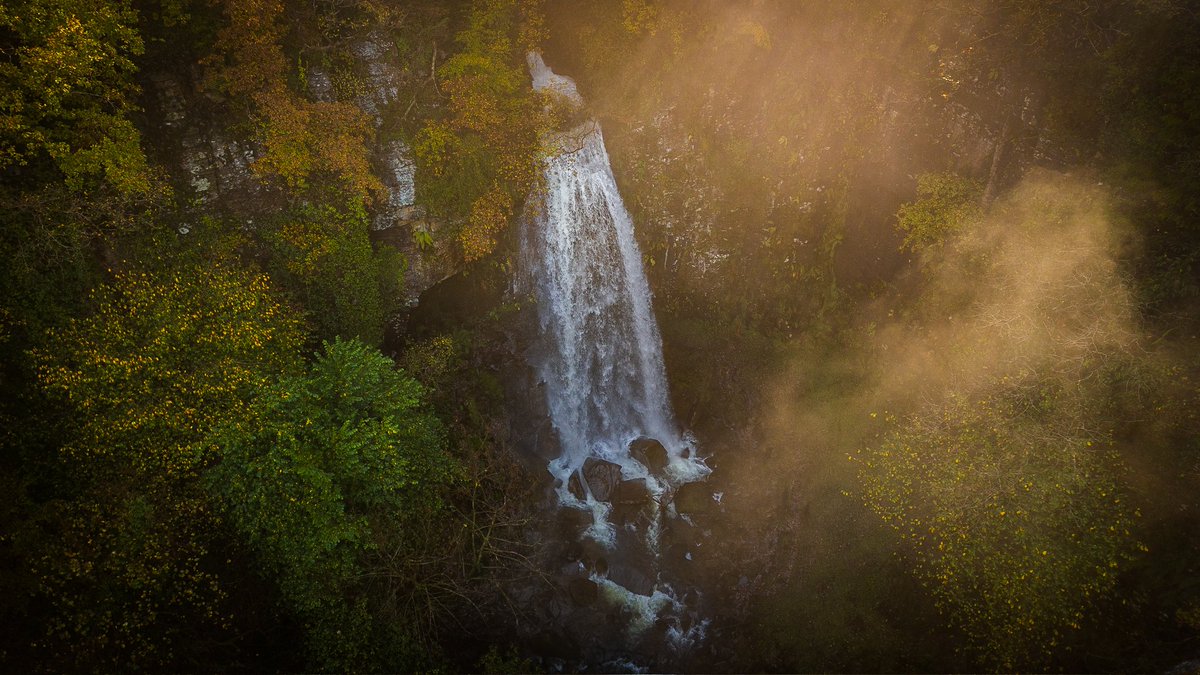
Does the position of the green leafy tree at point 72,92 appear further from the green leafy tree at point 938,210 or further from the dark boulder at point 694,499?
the green leafy tree at point 938,210

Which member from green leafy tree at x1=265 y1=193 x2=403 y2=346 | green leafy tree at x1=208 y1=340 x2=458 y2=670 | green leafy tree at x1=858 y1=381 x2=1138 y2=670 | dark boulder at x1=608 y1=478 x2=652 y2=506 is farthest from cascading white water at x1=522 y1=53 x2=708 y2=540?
green leafy tree at x1=858 y1=381 x2=1138 y2=670

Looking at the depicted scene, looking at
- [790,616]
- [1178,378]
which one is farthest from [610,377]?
[1178,378]

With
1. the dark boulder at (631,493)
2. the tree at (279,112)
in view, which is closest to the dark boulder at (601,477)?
the dark boulder at (631,493)

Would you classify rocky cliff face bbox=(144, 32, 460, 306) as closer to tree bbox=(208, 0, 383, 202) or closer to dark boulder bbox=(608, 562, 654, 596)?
tree bbox=(208, 0, 383, 202)

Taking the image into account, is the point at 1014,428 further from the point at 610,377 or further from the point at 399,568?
the point at 399,568

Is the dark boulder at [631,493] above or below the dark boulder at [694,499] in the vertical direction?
below
